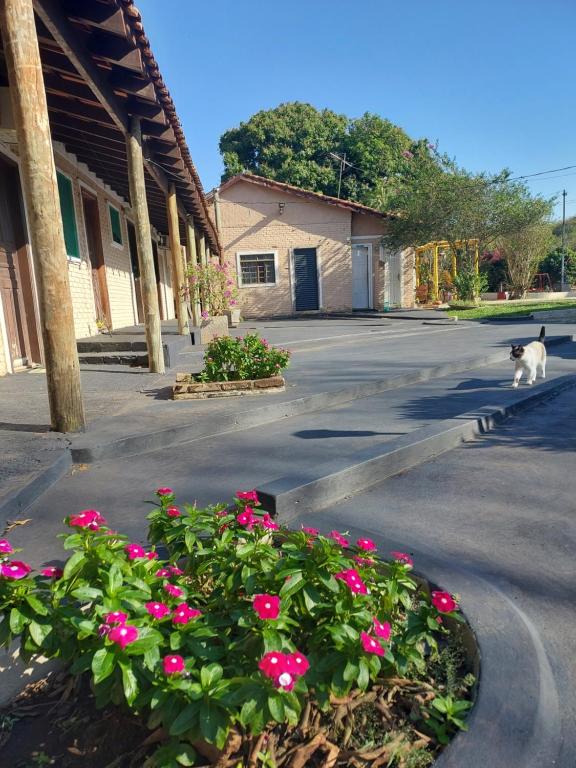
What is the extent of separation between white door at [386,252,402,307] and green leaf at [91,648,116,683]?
22869 millimetres

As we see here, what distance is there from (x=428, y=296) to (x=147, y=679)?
2584 centimetres

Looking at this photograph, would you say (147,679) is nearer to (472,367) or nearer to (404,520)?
(404,520)

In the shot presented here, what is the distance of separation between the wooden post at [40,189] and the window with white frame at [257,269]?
19534 mm

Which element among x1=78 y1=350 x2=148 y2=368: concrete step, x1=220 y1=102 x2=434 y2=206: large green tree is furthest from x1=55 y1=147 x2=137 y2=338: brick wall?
x1=220 y1=102 x2=434 y2=206: large green tree

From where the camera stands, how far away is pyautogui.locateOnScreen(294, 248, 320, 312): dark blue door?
22.8m

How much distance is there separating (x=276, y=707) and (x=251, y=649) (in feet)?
0.67

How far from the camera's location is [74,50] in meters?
4.60

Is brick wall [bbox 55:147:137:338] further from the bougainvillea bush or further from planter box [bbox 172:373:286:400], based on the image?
the bougainvillea bush

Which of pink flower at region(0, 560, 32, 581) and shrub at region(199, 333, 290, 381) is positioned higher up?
shrub at region(199, 333, 290, 381)

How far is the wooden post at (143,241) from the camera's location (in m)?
6.53

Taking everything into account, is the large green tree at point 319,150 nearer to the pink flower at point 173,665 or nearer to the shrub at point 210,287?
the shrub at point 210,287

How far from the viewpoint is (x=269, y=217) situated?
22.5 meters

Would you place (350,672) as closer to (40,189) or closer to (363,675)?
(363,675)

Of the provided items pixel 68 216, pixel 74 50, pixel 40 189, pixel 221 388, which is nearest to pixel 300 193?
pixel 68 216
